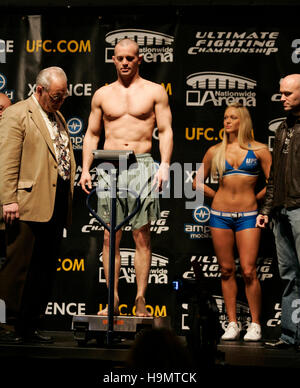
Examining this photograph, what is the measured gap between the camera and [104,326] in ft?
14.6

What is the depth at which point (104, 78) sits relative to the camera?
605 centimetres

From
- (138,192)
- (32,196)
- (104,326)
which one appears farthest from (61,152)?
(104,326)

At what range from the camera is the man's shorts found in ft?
16.4

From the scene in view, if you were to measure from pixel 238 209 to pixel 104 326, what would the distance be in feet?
5.42

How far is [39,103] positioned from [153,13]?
1.98m

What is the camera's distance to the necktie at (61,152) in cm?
454

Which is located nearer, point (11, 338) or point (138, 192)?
point (11, 338)

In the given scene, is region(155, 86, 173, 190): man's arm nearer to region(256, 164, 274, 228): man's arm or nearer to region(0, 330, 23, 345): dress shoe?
region(256, 164, 274, 228): man's arm

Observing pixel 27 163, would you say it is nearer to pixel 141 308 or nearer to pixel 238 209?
pixel 141 308

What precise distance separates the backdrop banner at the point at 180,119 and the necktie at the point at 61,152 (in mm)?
1409

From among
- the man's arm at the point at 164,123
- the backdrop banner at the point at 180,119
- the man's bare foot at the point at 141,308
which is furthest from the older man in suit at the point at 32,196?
the backdrop banner at the point at 180,119

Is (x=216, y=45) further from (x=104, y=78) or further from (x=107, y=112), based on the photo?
(x=107, y=112)

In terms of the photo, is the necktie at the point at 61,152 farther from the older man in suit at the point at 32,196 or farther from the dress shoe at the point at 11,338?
the dress shoe at the point at 11,338
